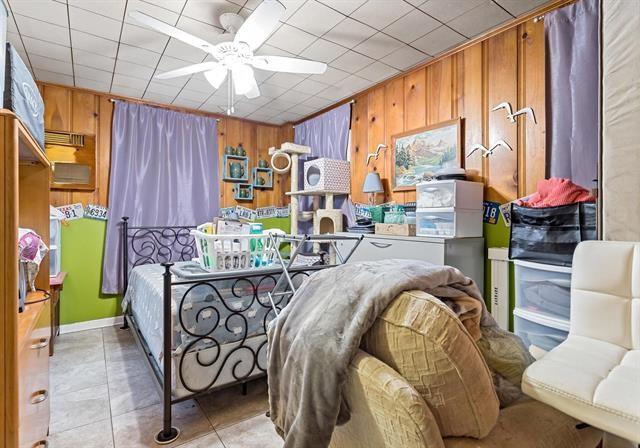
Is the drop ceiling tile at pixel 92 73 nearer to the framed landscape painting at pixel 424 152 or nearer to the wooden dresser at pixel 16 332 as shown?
the wooden dresser at pixel 16 332

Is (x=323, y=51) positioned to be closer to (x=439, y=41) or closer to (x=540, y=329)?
(x=439, y=41)

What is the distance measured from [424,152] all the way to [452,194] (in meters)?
0.73

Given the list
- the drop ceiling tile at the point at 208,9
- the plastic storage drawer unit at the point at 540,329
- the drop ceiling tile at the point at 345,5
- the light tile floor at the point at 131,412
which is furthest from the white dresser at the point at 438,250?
the drop ceiling tile at the point at 208,9

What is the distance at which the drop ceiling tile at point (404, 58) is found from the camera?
2713mm

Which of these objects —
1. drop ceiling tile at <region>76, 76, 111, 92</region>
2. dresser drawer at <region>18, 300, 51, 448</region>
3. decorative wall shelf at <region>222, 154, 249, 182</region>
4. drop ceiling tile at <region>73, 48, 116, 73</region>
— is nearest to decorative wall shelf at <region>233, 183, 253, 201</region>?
decorative wall shelf at <region>222, 154, 249, 182</region>

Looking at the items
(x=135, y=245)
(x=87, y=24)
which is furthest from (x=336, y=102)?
(x=135, y=245)

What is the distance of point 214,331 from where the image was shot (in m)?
A: 1.86

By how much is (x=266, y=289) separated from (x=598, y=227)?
5.84 feet

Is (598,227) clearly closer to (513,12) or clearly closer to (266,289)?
(513,12)

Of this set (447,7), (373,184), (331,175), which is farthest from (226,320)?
(447,7)

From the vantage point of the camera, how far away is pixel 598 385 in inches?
37.0

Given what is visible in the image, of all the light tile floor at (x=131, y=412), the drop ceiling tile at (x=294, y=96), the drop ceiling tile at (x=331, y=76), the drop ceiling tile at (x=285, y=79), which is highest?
the drop ceiling tile at (x=331, y=76)

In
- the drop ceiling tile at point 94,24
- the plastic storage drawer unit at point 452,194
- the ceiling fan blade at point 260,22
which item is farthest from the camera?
the plastic storage drawer unit at point 452,194

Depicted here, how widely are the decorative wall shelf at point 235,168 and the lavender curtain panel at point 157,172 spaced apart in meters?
0.15
